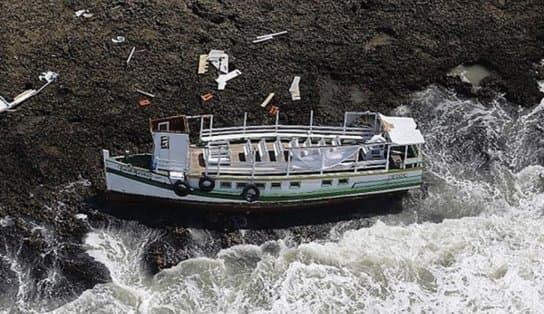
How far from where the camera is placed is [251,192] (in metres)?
28.7

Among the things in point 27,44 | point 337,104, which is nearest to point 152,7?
point 27,44

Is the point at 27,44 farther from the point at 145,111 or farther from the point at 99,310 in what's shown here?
the point at 99,310

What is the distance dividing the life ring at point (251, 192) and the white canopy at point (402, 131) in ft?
19.9

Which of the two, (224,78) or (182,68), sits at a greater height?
(182,68)

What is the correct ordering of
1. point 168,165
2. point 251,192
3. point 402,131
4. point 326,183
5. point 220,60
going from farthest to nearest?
1. point 220,60
2. point 402,131
3. point 326,183
4. point 251,192
5. point 168,165

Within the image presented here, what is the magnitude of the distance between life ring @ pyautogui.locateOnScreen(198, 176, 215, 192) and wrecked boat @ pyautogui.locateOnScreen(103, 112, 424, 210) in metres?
0.04

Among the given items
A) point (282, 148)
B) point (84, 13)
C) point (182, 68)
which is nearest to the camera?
point (282, 148)

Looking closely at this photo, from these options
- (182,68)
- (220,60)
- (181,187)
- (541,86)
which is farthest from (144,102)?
(541,86)

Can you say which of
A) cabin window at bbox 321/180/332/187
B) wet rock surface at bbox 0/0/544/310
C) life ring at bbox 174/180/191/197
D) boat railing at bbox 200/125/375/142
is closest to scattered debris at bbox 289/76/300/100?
wet rock surface at bbox 0/0/544/310

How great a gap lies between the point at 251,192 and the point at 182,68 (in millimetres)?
9202

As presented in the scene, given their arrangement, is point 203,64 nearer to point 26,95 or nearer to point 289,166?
point 26,95

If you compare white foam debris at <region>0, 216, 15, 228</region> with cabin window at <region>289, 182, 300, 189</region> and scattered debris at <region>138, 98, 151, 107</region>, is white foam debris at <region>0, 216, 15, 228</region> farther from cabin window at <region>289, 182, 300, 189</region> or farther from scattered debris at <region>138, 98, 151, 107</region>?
cabin window at <region>289, 182, 300, 189</region>

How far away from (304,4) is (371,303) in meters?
18.6

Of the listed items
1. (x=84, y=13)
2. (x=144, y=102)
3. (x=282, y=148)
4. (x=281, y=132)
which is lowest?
(x=282, y=148)
